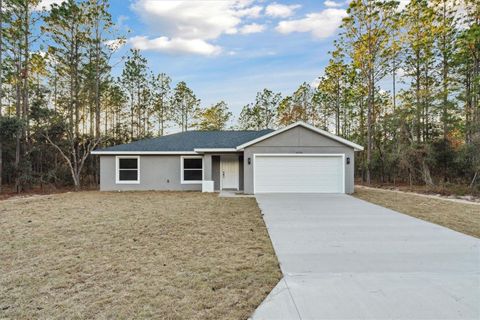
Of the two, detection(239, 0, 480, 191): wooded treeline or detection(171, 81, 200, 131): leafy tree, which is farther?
detection(171, 81, 200, 131): leafy tree

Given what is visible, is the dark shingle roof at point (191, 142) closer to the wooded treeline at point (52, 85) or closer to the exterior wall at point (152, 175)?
the exterior wall at point (152, 175)

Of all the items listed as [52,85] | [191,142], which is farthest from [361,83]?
[52,85]

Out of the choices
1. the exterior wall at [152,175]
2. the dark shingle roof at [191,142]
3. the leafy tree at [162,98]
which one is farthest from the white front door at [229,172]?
the leafy tree at [162,98]

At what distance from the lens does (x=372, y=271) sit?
12.8ft

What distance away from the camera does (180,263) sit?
169 inches

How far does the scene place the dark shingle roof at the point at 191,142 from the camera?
1545cm

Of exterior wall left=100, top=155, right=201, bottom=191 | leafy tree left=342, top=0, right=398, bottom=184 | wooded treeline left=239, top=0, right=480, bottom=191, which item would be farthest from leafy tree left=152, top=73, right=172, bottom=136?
leafy tree left=342, top=0, right=398, bottom=184

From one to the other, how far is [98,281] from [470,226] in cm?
832

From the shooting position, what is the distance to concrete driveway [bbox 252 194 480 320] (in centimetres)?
289

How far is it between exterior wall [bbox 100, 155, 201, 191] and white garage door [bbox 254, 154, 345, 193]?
4.00 metres

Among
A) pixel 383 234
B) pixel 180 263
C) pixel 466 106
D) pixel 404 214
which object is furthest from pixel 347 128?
pixel 180 263

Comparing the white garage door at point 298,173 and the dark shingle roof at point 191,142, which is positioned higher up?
the dark shingle roof at point 191,142

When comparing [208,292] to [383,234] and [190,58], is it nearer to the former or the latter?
[383,234]

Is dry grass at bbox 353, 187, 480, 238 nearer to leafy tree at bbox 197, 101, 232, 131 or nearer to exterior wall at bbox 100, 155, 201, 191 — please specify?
exterior wall at bbox 100, 155, 201, 191
